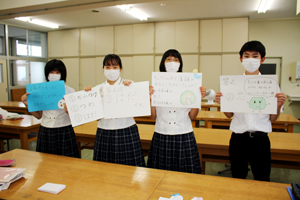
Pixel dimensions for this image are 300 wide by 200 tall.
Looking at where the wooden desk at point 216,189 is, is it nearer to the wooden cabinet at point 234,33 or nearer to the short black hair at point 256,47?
the short black hair at point 256,47

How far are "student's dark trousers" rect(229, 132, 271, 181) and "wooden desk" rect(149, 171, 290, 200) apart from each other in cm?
31

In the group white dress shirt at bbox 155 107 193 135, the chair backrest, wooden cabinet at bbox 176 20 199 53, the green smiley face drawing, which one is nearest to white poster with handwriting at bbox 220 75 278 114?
the green smiley face drawing

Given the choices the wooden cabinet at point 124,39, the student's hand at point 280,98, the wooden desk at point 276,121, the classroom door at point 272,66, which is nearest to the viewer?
the student's hand at point 280,98

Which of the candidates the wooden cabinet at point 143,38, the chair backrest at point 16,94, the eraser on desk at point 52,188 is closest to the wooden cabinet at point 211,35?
the wooden cabinet at point 143,38

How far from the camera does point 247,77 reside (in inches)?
55.7

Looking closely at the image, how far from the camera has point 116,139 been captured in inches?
61.6

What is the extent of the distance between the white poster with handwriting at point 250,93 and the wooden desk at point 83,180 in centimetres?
72

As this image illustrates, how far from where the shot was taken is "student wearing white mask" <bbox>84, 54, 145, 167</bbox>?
158 cm

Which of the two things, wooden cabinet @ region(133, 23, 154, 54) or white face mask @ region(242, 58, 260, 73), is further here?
wooden cabinet @ region(133, 23, 154, 54)

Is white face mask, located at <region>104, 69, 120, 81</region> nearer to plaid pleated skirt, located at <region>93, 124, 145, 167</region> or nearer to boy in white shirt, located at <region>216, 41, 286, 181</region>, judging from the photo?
plaid pleated skirt, located at <region>93, 124, 145, 167</region>

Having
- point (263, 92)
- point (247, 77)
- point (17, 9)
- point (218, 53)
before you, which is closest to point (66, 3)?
point (17, 9)

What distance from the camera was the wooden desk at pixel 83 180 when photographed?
1035mm

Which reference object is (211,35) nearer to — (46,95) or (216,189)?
(46,95)

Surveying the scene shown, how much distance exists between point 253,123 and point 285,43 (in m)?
6.07
